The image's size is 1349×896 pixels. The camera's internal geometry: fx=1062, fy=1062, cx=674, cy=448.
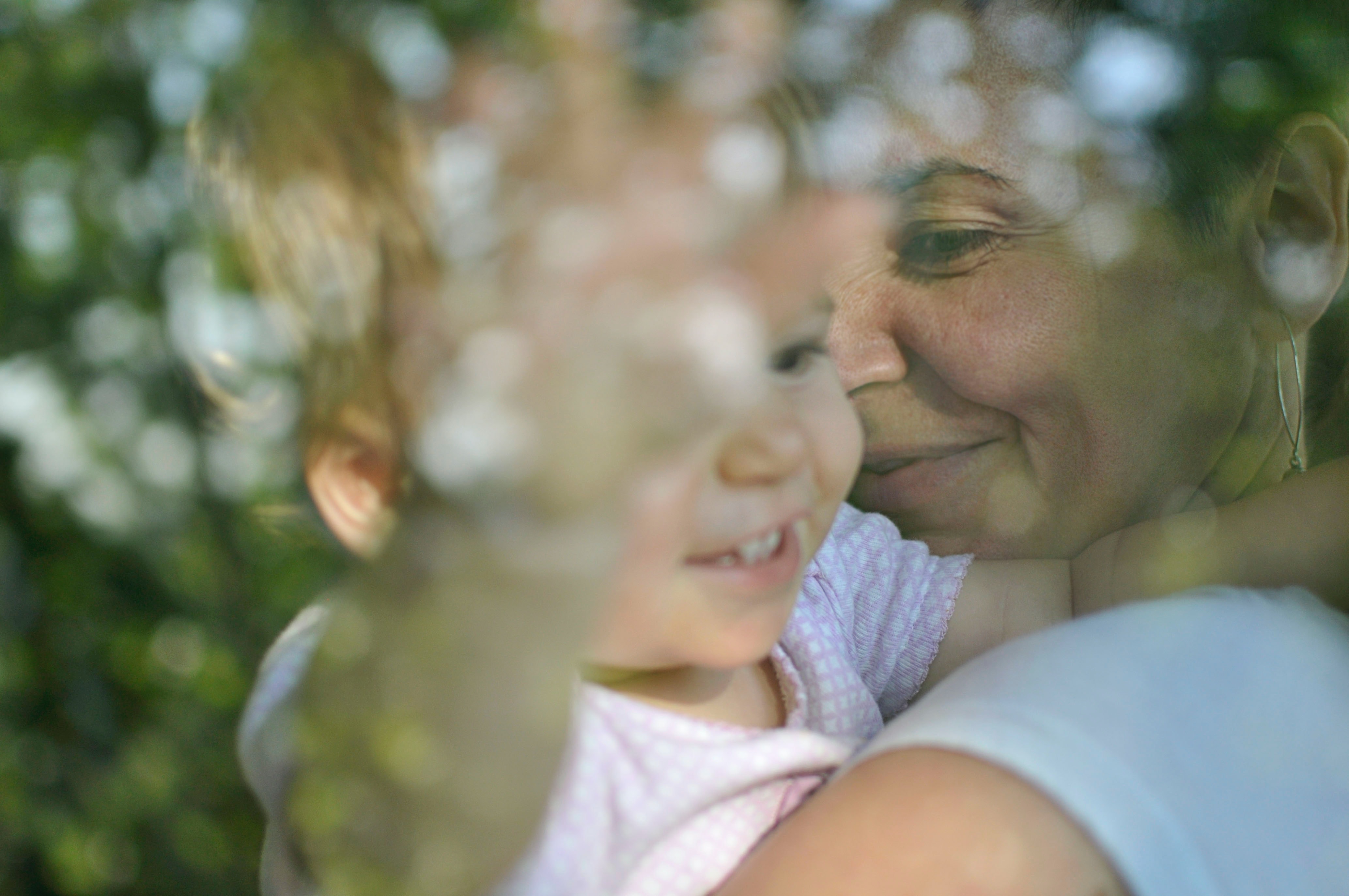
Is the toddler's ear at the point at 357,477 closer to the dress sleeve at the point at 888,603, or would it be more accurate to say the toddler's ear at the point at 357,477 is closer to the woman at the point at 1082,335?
the woman at the point at 1082,335

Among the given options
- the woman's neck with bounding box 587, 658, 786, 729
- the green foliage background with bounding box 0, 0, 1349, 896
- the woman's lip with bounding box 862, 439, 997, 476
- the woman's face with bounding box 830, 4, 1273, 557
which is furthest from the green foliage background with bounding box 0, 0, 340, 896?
the woman's lip with bounding box 862, 439, 997, 476

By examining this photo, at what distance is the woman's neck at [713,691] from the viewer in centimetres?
79

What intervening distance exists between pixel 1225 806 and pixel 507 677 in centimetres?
44

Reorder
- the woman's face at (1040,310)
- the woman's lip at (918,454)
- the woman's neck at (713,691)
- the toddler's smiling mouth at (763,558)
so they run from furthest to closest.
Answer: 1. the woman's lip at (918,454)
2. the woman's face at (1040,310)
3. the woman's neck at (713,691)
4. the toddler's smiling mouth at (763,558)

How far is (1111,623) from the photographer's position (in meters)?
0.71

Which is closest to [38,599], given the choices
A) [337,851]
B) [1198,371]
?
[337,851]

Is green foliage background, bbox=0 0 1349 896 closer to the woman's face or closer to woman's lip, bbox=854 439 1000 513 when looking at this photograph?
the woman's face

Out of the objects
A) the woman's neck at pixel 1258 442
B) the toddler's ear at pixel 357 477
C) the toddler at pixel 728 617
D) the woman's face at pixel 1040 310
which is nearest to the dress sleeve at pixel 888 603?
the toddler at pixel 728 617

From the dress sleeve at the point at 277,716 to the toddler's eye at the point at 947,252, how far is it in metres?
0.72

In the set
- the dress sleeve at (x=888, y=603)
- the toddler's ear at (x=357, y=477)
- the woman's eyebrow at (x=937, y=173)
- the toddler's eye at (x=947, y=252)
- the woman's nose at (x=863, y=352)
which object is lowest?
the dress sleeve at (x=888, y=603)

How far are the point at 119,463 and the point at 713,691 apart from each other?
490 mm

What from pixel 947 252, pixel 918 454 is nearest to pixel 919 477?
pixel 918 454

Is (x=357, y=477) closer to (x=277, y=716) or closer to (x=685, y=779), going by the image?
(x=277, y=716)

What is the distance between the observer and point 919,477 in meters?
1.19
